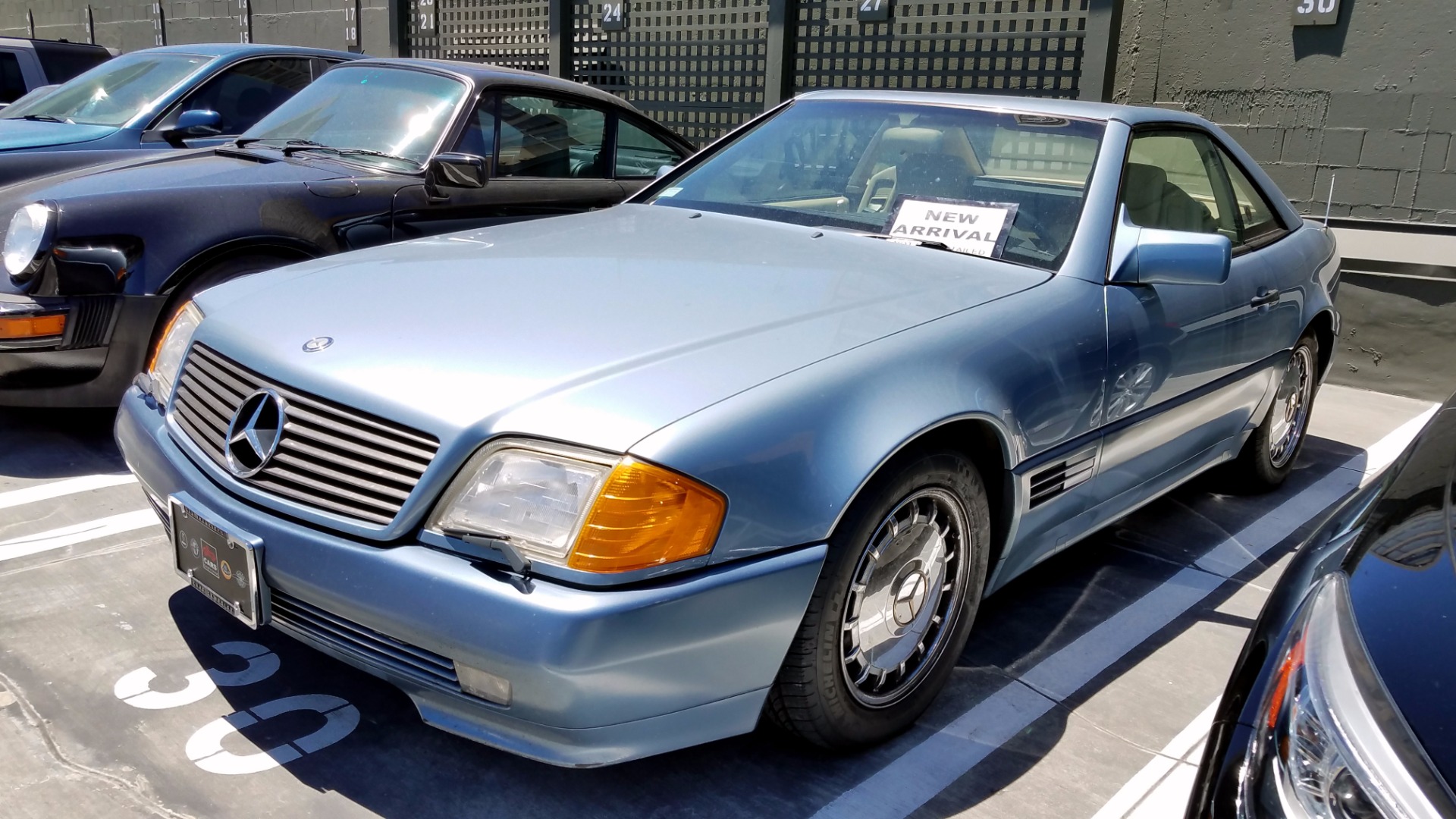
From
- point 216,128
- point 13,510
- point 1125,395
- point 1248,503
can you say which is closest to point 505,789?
point 1125,395

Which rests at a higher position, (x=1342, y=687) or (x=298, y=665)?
(x=1342, y=687)

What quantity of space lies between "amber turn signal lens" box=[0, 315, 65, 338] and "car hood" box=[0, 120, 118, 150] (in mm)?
1700

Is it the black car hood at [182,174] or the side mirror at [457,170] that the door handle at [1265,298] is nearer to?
the side mirror at [457,170]

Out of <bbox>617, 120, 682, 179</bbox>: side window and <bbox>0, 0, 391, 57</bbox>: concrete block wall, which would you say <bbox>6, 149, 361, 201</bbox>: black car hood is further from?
<bbox>0, 0, 391, 57</bbox>: concrete block wall

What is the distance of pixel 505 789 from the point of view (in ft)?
7.81

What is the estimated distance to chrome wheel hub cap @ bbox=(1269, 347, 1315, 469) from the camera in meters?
4.38

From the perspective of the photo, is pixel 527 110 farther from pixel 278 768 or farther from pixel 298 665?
pixel 278 768

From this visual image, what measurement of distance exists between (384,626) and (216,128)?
441 centimetres

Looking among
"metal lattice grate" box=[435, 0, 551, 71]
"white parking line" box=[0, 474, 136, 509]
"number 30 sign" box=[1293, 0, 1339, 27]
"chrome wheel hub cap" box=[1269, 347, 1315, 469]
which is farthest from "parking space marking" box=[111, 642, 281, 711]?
"metal lattice grate" box=[435, 0, 551, 71]

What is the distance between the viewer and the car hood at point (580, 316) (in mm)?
2109

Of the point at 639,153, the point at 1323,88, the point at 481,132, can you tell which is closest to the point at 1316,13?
the point at 1323,88

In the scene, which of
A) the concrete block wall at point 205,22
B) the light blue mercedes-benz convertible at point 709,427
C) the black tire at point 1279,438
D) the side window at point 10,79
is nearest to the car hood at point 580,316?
the light blue mercedes-benz convertible at point 709,427

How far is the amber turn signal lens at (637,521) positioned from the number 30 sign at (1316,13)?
5.80 metres

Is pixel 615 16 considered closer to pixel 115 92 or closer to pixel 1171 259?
pixel 115 92
